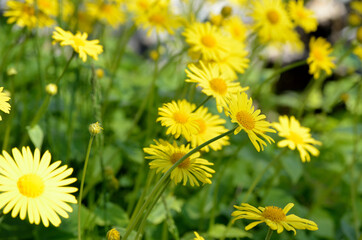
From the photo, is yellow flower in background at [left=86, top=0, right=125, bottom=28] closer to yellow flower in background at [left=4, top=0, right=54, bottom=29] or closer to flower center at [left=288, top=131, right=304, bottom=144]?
yellow flower in background at [left=4, top=0, right=54, bottom=29]

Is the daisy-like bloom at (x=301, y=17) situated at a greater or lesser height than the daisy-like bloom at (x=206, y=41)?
greater

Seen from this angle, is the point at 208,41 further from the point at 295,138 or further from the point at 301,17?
the point at 301,17

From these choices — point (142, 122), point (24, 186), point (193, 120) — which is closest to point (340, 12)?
point (142, 122)

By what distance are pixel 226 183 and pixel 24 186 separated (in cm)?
146

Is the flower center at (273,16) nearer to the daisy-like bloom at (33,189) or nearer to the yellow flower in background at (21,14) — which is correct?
the yellow flower in background at (21,14)

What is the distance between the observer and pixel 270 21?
2287mm

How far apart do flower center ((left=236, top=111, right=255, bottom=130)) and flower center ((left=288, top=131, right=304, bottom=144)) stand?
0.45m

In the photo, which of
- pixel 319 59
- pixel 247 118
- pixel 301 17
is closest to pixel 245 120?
pixel 247 118

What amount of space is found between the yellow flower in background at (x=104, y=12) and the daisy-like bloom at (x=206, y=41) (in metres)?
0.76

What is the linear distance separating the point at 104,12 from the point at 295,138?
4.64 feet

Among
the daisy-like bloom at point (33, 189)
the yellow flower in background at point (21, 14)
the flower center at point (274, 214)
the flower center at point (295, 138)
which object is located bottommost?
the daisy-like bloom at point (33, 189)

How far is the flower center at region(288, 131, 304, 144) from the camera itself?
1560mm

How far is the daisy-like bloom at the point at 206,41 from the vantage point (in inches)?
65.3

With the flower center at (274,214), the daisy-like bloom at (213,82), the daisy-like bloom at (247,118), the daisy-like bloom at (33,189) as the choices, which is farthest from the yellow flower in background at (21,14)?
the flower center at (274,214)
